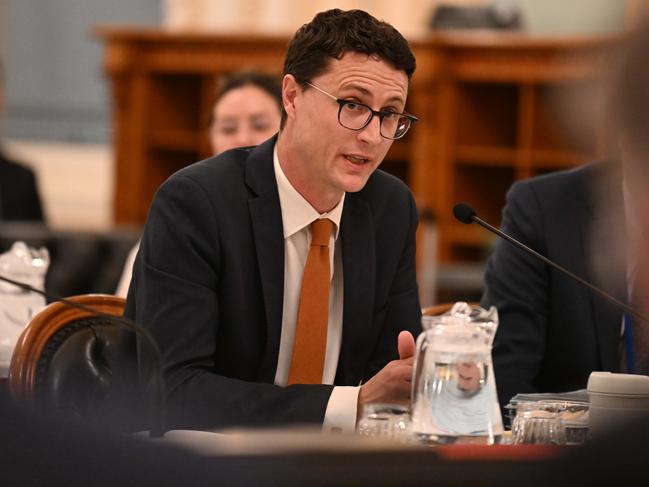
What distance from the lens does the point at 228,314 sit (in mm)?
2268

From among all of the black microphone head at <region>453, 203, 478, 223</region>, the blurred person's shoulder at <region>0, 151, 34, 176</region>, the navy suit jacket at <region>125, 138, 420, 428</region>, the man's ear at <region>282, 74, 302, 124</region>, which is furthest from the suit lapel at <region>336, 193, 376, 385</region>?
the blurred person's shoulder at <region>0, 151, 34, 176</region>

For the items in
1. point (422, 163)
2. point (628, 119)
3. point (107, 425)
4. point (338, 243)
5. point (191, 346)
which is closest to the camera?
point (107, 425)

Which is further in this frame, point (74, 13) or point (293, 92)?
point (74, 13)

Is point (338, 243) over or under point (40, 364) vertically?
over

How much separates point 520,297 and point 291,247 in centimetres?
56

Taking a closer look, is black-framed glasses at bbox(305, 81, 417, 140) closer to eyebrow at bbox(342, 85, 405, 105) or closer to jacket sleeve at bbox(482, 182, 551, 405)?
eyebrow at bbox(342, 85, 405, 105)

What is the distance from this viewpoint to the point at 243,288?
2.27m

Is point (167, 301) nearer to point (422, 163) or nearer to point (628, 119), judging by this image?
point (628, 119)

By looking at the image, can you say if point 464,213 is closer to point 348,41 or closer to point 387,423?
point 348,41

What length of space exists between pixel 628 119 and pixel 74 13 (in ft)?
27.8

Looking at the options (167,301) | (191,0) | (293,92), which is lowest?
(167,301)

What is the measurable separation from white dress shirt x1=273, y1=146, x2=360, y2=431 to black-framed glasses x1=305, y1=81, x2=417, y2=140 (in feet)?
0.65

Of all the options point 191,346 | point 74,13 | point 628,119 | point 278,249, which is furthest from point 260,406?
point 74,13

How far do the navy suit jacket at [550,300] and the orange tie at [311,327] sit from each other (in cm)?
43
